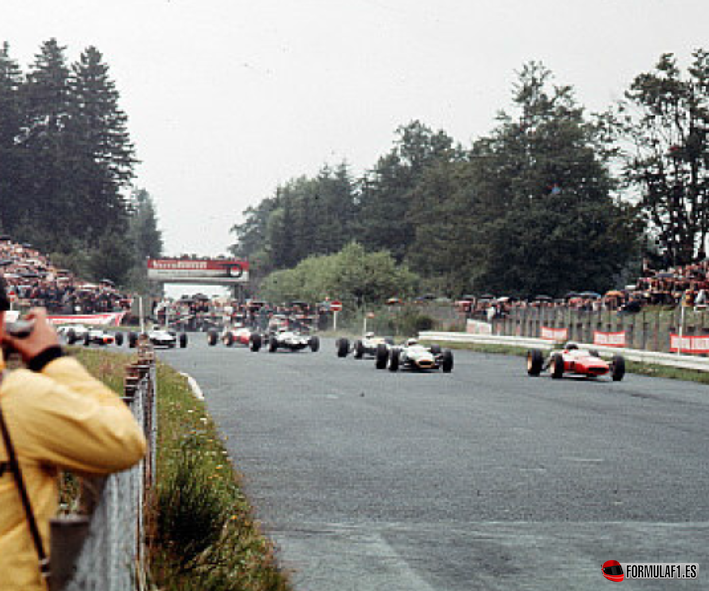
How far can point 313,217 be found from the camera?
161500mm

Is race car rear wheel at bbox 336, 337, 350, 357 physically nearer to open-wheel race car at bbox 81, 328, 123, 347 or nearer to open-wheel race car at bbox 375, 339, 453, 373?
open-wheel race car at bbox 375, 339, 453, 373

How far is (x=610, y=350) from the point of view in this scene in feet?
113

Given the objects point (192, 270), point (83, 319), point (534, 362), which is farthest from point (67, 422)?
point (192, 270)

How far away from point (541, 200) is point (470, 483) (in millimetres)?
73811

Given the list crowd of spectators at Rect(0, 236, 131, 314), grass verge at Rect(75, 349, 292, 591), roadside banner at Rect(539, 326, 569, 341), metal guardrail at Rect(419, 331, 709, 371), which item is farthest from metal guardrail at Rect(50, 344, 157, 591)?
crowd of spectators at Rect(0, 236, 131, 314)

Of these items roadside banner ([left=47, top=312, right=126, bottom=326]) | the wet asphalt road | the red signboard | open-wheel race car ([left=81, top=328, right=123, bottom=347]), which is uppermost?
the red signboard

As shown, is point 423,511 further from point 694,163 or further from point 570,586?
point 694,163

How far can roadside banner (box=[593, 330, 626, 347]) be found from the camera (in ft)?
115

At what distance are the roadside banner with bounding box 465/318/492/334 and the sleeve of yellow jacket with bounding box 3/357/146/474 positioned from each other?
157 feet

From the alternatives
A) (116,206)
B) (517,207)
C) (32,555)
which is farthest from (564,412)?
(116,206)

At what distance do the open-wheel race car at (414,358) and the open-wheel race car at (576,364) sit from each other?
235 cm

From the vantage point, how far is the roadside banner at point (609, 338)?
115ft

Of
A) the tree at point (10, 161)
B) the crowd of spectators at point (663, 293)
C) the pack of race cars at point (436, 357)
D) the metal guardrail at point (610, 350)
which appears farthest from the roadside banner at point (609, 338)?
the tree at point (10, 161)

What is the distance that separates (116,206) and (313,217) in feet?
182
